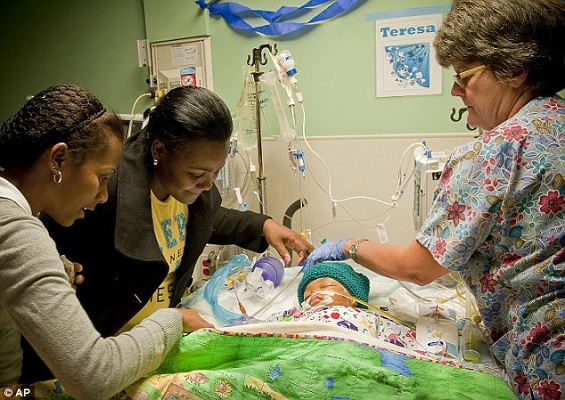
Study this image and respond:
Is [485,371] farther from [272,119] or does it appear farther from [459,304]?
[272,119]

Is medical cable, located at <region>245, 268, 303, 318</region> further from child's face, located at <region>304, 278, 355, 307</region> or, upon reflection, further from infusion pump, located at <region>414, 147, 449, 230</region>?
infusion pump, located at <region>414, 147, 449, 230</region>

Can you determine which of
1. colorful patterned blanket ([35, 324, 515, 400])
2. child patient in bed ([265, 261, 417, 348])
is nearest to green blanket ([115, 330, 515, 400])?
colorful patterned blanket ([35, 324, 515, 400])

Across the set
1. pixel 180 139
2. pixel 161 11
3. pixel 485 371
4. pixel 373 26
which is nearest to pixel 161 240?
pixel 180 139

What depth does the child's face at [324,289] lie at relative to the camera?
1685mm

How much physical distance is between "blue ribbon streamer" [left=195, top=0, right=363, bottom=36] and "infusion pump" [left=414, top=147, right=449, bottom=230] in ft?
3.21

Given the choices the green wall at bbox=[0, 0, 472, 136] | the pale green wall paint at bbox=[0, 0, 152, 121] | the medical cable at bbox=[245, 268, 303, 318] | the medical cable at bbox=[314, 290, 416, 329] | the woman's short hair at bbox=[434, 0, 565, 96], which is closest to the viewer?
the woman's short hair at bbox=[434, 0, 565, 96]

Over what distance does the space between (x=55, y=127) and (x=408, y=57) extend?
5.99ft

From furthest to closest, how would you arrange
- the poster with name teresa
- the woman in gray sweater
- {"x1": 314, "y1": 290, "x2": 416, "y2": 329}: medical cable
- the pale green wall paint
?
the pale green wall paint, the poster with name teresa, {"x1": 314, "y1": 290, "x2": 416, "y2": 329}: medical cable, the woman in gray sweater

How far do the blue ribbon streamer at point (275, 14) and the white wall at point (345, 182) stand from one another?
619 millimetres

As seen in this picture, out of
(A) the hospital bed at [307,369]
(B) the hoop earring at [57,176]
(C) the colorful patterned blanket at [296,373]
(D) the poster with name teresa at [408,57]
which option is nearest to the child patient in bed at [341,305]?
(A) the hospital bed at [307,369]

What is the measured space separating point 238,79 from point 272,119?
0.33 m

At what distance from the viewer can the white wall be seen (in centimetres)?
243

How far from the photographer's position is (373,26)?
7.72 ft

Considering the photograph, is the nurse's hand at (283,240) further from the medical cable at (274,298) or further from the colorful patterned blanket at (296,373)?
the colorful patterned blanket at (296,373)
